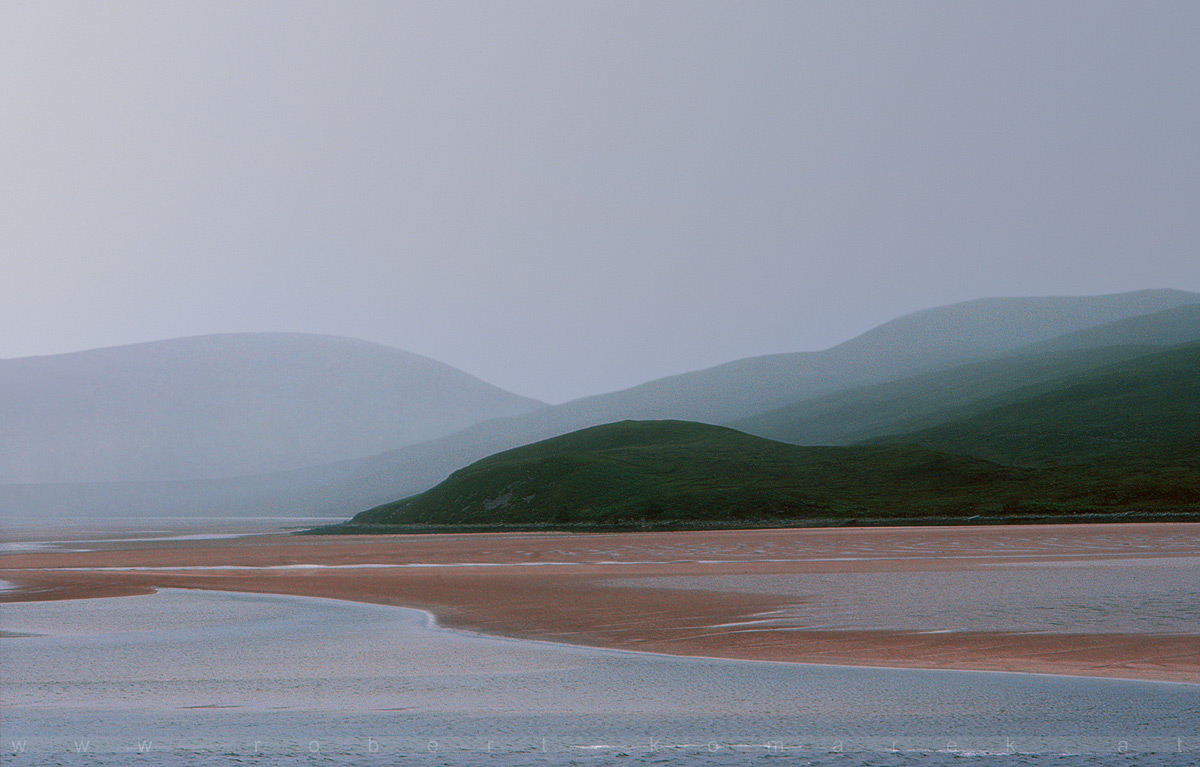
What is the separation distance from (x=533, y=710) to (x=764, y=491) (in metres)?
124

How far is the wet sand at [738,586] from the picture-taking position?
22359 mm

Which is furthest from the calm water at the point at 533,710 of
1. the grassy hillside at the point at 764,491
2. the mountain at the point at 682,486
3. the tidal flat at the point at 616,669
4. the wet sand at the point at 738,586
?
the mountain at the point at 682,486

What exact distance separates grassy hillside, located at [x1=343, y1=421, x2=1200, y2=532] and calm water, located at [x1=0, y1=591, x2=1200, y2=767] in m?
96.6

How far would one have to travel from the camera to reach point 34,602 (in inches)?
1439

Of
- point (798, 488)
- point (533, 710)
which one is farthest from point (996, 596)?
point (798, 488)

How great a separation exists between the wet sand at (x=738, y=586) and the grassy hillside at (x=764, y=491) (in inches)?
1767

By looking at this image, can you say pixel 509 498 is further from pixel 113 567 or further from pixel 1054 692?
pixel 1054 692

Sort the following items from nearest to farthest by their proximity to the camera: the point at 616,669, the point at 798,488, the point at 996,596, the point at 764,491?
the point at 616,669, the point at 996,596, the point at 764,491, the point at 798,488

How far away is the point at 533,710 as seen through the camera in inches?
659

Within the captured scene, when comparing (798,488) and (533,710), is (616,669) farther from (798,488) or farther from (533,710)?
(798,488)

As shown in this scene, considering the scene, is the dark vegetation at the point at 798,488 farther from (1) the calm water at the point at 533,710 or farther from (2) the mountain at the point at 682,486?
(1) the calm water at the point at 533,710

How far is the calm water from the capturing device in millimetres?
13906

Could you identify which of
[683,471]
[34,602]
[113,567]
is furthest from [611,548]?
[683,471]

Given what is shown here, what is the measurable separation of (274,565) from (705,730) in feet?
156
